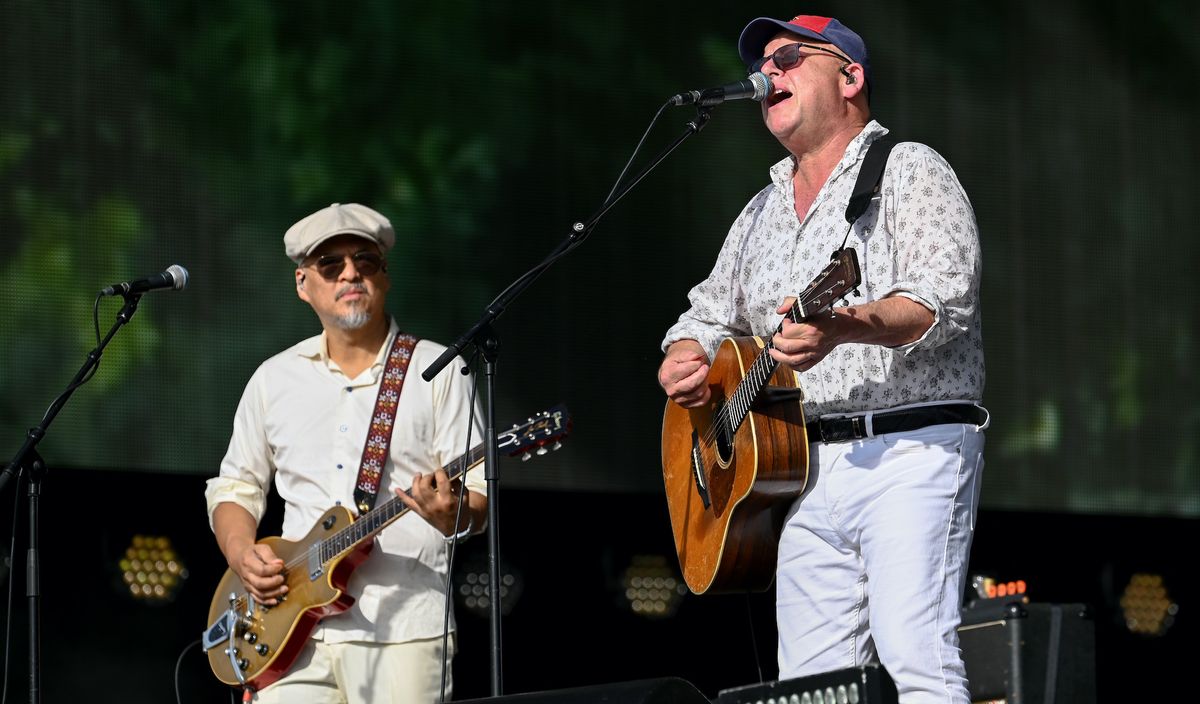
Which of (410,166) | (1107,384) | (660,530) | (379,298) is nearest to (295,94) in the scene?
(410,166)

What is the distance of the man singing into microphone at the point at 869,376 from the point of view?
9.89 feet

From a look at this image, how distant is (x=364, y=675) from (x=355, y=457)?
0.57 meters

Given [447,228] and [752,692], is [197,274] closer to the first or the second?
[447,228]

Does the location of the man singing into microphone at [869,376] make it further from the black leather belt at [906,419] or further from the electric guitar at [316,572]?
the electric guitar at [316,572]

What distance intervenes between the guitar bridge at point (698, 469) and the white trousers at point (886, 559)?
1.12 ft

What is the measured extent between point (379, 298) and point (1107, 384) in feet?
11.3

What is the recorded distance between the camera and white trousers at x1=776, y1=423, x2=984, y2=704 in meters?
3.03

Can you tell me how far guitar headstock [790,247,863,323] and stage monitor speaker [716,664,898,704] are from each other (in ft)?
2.37

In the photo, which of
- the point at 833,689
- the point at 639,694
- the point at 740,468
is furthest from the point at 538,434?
the point at 833,689

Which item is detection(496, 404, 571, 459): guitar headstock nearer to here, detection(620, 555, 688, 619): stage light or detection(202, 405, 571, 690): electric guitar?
detection(202, 405, 571, 690): electric guitar

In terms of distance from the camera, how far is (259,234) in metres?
5.63

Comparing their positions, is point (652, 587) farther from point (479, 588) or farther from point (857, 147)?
point (857, 147)

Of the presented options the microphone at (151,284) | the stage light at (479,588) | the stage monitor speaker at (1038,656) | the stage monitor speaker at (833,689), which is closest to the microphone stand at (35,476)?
the microphone at (151,284)

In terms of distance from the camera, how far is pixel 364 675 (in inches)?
155
